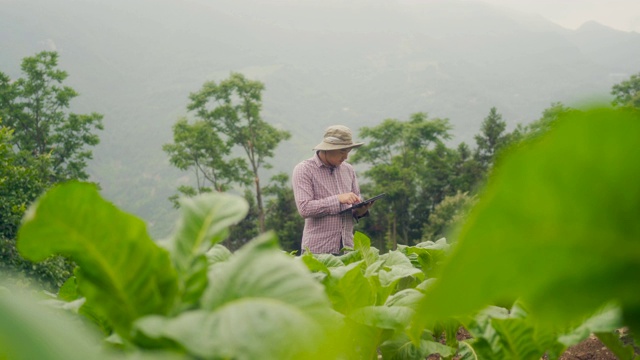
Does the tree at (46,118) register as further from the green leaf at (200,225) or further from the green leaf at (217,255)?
the green leaf at (200,225)

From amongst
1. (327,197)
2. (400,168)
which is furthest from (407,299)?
(400,168)

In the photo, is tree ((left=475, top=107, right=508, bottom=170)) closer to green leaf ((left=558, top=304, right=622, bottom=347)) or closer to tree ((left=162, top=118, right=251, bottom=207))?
tree ((left=162, top=118, right=251, bottom=207))

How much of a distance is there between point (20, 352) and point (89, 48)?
196 meters

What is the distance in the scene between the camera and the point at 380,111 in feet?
557

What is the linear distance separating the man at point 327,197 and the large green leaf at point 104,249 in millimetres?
3851

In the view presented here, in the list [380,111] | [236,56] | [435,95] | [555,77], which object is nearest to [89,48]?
[236,56]

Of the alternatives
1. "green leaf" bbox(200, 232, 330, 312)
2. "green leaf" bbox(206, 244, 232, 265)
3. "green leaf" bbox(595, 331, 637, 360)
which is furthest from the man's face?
"green leaf" bbox(200, 232, 330, 312)

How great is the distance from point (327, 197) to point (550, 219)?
4.53 metres

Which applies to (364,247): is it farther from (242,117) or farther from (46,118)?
(242,117)

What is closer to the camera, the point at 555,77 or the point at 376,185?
the point at 376,185

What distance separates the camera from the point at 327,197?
15.9 ft

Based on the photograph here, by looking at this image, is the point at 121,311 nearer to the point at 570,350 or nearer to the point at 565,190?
the point at 565,190

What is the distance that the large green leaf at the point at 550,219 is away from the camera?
0.31 meters

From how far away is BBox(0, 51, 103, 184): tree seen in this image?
34.6m
